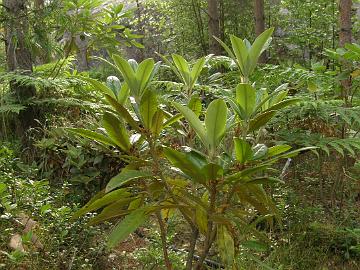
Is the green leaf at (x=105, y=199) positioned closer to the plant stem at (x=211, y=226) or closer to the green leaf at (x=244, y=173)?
the plant stem at (x=211, y=226)

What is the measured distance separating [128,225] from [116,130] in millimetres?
357

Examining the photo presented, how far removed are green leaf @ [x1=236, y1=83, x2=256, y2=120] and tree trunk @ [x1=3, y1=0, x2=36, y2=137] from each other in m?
3.19

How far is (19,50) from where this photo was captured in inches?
194

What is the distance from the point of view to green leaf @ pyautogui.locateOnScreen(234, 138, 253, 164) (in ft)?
5.37

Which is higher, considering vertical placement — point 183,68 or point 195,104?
point 183,68

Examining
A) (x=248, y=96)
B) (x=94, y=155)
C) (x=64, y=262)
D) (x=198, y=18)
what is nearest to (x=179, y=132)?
(x=248, y=96)

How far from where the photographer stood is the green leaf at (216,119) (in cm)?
162

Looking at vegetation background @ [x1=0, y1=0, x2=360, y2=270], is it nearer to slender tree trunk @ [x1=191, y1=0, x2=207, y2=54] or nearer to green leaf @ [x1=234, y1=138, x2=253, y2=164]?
green leaf @ [x1=234, y1=138, x2=253, y2=164]

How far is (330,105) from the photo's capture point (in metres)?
3.50

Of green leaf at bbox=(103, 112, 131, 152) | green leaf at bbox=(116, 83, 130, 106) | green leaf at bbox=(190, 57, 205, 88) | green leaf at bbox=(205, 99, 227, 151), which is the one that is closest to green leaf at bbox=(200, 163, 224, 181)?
green leaf at bbox=(205, 99, 227, 151)

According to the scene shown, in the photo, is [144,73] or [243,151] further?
[144,73]

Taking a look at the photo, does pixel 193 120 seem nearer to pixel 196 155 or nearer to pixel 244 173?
pixel 196 155

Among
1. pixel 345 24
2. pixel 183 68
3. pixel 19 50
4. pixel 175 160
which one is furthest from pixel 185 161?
pixel 345 24

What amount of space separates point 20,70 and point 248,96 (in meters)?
3.52
